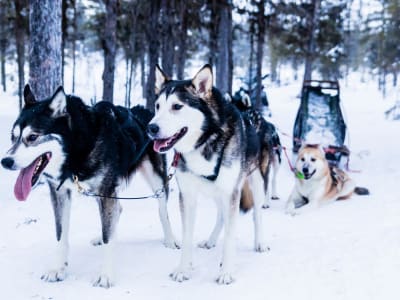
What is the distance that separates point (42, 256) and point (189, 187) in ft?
4.81

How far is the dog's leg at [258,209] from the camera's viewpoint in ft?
12.4

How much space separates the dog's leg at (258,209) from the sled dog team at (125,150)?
32 cm

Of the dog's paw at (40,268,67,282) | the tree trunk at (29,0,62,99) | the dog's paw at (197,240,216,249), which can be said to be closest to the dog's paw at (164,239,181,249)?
the dog's paw at (197,240,216,249)

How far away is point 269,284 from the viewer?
304cm

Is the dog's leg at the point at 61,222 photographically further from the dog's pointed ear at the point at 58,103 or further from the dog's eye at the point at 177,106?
the dog's eye at the point at 177,106

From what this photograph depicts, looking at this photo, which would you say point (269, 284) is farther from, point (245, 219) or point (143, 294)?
point (245, 219)

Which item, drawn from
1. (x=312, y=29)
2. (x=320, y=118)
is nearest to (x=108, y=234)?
(x=320, y=118)

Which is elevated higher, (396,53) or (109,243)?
(396,53)

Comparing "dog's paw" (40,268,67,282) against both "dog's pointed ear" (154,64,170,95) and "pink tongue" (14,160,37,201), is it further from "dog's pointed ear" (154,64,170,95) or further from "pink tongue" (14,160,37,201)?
"dog's pointed ear" (154,64,170,95)

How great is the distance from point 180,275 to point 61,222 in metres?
1.00

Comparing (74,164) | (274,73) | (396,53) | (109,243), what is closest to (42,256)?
(109,243)

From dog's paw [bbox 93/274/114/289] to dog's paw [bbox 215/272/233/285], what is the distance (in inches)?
30.3

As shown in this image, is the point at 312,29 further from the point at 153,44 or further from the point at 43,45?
the point at 43,45

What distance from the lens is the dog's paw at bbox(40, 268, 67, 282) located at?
3.15 m
